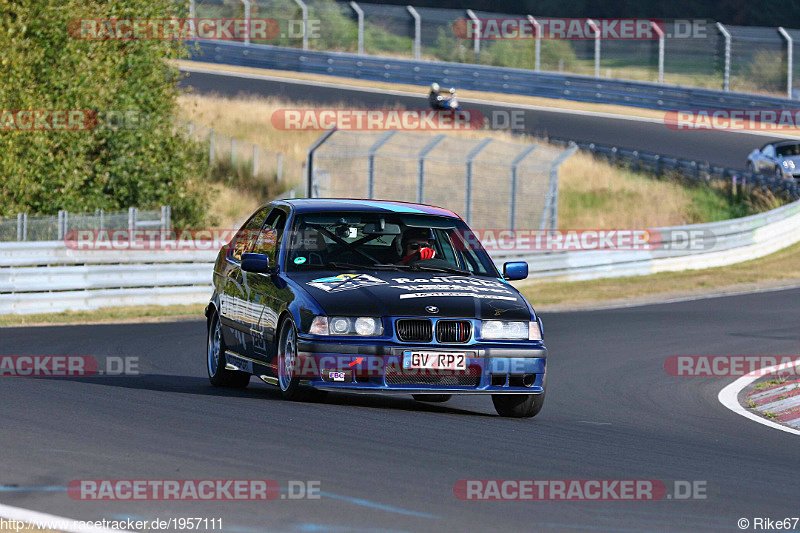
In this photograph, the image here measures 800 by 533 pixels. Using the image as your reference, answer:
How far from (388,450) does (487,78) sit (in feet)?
138

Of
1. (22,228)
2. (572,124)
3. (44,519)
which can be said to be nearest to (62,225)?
(22,228)

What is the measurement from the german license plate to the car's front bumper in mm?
28

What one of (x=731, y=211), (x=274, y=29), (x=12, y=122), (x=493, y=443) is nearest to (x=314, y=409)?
(x=493, y=443)

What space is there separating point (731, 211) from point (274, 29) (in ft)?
81.1

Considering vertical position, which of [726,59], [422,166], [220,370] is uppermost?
[726,59]

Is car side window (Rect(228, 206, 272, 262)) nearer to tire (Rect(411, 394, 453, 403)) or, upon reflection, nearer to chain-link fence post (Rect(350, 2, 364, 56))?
tire (Rect(411, 394, 453, 403))

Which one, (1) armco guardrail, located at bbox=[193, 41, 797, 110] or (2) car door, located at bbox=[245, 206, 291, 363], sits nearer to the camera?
(2) car door, located at bbox=[245, 206, 291, 363]

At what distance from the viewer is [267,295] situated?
10.3 metres

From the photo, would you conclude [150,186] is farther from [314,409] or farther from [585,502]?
[585,502]

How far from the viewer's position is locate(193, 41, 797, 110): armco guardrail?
146 ft

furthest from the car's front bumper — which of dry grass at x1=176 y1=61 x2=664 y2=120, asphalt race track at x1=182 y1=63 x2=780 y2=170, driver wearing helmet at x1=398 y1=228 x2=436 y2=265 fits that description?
dry grass at x1=176 y1=61 x2=664 y2=120

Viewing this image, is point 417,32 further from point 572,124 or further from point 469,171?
point 469,171

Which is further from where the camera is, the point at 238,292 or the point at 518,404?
the point at 238,292

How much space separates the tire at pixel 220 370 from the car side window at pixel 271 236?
87 cm
